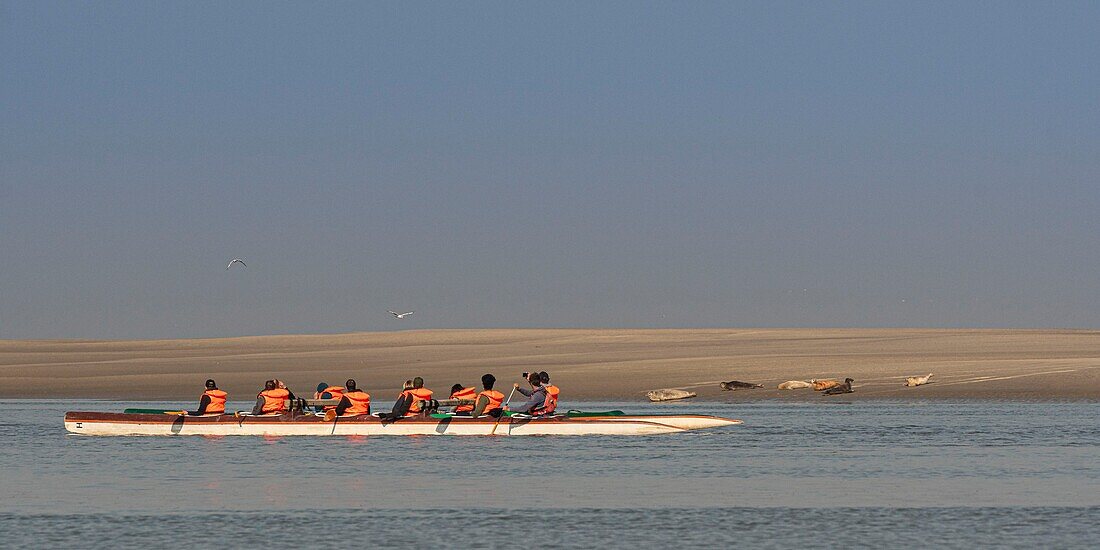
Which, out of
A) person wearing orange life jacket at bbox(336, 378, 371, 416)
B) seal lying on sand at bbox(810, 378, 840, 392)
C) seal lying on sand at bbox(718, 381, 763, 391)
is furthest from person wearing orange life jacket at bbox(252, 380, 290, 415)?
seal lying on sand at bbox(810, 378, 840, 392)

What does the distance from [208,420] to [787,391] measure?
80.8 ft

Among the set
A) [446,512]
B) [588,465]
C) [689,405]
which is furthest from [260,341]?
[446,512]

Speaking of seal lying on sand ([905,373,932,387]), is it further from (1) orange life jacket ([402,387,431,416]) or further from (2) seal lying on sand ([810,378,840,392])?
(1) orange life jacket ([402,387,431,416])

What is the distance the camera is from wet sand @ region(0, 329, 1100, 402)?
61.0m

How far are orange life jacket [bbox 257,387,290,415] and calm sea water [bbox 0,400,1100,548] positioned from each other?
140 centimetres

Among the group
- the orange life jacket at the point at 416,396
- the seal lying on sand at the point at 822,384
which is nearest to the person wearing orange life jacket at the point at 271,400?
the orange life jacket at the point at 416,396

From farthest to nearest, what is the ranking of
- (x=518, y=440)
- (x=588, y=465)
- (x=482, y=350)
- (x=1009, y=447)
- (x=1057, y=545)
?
(x=482, y=350) → (x=518, y=440) → (x=1009, y=447) → (x=588, y=465) → (x=1057, y=545)

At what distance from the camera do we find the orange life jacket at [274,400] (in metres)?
42.0

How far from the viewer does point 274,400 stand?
4222 cm

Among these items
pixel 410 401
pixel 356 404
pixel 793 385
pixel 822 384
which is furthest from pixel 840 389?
pixel 356 404

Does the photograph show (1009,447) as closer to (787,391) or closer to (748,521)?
(748,521)

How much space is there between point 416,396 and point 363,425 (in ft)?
5.57

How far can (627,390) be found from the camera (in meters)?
61.9

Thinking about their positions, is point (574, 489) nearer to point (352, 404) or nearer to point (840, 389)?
point (352, 404)
